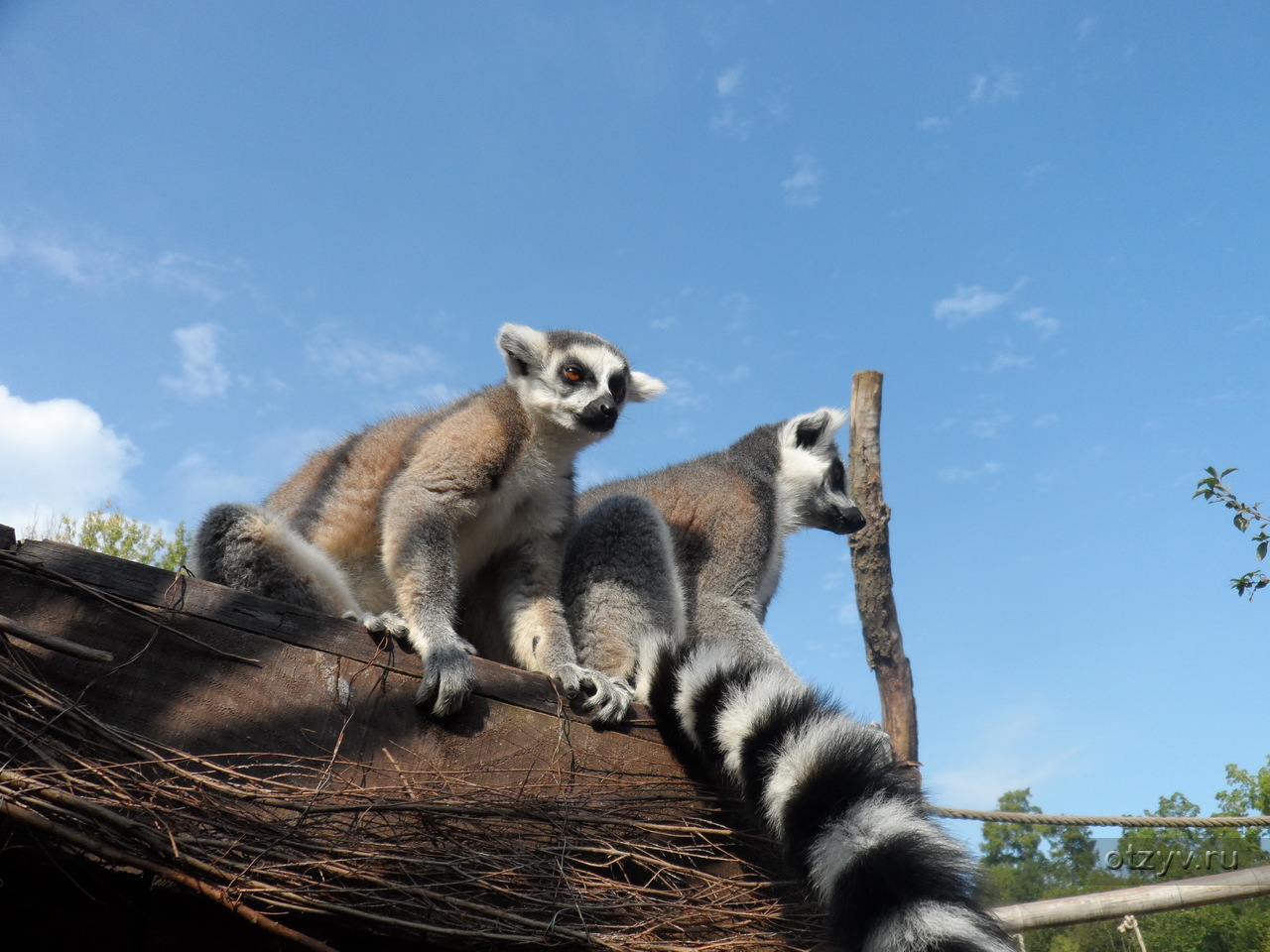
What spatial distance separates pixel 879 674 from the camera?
302 inches

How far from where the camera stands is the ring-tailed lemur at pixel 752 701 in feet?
6.89

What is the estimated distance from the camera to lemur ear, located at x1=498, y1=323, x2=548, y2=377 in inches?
185

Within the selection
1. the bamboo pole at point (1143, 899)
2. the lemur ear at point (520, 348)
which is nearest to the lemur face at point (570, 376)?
the lemur ear at point (520, 348)

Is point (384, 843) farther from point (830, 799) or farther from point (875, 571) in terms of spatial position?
point (875, 571)

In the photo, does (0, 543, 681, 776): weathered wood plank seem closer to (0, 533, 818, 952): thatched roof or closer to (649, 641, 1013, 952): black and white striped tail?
(0, 533, 818, 952): thatched roof

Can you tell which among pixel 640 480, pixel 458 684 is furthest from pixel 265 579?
pixel 640 480

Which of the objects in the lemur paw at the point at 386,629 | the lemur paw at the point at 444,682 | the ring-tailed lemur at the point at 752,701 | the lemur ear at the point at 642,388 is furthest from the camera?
the lemur ear at the point at 642,388

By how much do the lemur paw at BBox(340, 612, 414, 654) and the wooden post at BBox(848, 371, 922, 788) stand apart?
519 centimetres

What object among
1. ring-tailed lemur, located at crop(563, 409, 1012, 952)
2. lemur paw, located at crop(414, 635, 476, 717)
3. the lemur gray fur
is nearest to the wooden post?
the lemur gray fur

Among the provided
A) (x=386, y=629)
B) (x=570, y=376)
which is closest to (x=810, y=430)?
(x=570, y=376)

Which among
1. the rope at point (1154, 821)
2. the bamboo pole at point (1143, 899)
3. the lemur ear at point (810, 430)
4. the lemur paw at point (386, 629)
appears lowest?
Answer: the bamboo pole at point (1143, 899)

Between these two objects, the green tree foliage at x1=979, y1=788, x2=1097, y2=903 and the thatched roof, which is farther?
the green tree foliage at x1=979, y1=788, x2=1097, y2=903

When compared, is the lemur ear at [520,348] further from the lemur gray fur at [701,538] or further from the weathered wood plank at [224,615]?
the weathered wood plank at [224,615]

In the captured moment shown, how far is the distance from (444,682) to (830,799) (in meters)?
1.25
